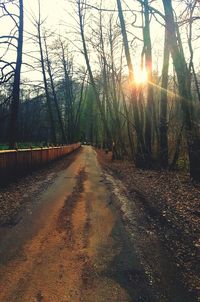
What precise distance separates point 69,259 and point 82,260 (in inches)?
6.8

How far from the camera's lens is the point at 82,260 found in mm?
5117

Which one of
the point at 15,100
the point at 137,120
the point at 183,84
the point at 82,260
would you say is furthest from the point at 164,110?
the point at 82,260

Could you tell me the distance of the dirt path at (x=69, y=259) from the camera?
13.6 feet

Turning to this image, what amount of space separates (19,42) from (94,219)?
14.0 meters

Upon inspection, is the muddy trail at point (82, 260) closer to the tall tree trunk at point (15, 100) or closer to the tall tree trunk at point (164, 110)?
the tall tree trunk at point (15, 100)

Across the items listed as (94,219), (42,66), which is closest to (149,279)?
(94,219)

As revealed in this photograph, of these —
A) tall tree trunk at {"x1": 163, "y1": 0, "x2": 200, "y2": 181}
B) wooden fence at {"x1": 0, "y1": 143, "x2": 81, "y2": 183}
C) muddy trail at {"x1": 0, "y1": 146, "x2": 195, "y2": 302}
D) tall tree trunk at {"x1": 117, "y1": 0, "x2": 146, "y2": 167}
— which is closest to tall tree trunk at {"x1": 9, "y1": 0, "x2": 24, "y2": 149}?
wooden fence at {"x1": 0, "y1": 143, "x2": 81, "y2": 183}

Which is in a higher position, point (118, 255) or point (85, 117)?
point (85, 117)

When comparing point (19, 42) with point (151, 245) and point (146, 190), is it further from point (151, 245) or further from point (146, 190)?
point (151, 245)

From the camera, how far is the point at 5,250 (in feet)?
18.1

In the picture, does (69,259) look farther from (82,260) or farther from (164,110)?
(164,110)

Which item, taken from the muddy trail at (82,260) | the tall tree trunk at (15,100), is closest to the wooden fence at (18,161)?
the tall tree trunk at (15,100)

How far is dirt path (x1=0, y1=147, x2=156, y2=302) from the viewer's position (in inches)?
163

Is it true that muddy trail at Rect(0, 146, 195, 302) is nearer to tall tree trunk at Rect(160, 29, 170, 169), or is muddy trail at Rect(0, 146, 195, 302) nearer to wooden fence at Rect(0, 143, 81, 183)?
wooden fence at Rect(0, 143, 81, 183)
